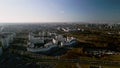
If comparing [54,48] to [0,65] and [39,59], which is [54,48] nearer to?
[39,59]

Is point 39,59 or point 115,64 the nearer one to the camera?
point 115,64

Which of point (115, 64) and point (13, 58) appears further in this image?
point (13, 58)

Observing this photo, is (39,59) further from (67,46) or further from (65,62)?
(67,46)

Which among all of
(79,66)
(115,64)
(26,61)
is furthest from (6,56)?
(115,64)

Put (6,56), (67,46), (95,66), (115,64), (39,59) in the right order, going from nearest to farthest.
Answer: (95,66)
(115,64)
(39,59)
(6,56)
(67,46)

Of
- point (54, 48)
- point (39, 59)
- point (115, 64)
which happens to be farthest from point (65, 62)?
point (54, 48)

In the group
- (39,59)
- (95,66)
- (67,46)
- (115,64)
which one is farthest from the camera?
(67,46)

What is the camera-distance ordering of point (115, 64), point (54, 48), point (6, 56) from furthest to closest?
1. point (54, 48)
2. point (6, 56)
3. point (115, 64)

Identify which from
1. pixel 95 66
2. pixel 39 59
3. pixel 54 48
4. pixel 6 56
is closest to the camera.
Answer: pixel 95 66
